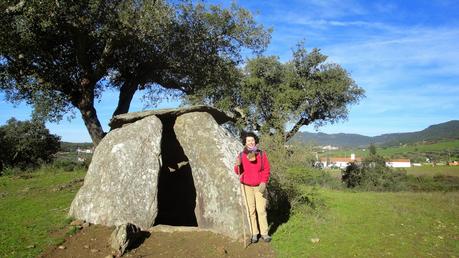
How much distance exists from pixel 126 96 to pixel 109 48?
8.23 ft

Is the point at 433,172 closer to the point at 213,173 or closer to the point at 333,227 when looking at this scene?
the point at 333,227

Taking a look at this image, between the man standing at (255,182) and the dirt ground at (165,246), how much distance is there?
532mm

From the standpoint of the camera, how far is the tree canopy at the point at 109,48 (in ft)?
42.3

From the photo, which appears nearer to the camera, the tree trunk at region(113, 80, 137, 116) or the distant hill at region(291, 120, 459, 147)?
the tree trunk at region(113, 80, 137, 116)

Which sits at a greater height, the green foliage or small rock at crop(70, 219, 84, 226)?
the green foliage

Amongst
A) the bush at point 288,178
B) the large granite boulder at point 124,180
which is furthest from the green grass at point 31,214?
the bush at point 288,178

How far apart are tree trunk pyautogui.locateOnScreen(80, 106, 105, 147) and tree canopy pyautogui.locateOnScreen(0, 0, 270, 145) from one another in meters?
0.04

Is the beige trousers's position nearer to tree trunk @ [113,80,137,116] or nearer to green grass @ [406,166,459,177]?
tree trunk @ [113,80,137,116]

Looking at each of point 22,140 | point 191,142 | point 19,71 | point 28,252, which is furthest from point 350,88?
point 22,140

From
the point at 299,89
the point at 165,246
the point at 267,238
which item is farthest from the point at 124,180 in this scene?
the point at 299,89

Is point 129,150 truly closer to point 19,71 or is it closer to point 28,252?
point 28,252

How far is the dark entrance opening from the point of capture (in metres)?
13.7

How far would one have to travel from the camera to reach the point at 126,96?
16141 mm

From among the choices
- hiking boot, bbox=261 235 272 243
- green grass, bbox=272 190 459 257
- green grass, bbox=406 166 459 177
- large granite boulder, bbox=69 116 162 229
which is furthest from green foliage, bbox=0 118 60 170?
green grass, bbox=406 166 459 177
